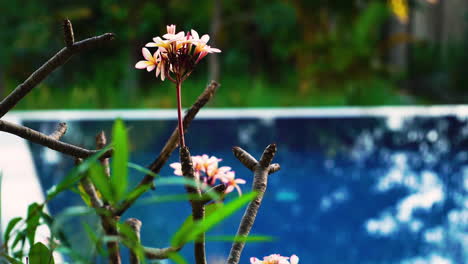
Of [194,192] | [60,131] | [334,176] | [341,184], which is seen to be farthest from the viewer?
[334,176]

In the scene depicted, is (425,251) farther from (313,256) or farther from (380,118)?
(380,118)

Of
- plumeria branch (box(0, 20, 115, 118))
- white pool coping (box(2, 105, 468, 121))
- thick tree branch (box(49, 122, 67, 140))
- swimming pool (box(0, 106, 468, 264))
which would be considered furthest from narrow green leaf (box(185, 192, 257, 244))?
white pool coping (box(2, 105, 468, 121))

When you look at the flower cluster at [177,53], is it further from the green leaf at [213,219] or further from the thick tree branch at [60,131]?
the green leaf at [213,219]

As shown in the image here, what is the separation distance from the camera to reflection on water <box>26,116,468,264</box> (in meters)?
3.73

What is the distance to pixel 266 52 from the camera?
36.8 ft

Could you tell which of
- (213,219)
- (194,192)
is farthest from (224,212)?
(194,192)

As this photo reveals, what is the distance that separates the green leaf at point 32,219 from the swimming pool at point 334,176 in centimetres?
263

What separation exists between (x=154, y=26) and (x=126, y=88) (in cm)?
202

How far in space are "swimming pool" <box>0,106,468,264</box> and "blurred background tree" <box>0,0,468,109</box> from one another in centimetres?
152

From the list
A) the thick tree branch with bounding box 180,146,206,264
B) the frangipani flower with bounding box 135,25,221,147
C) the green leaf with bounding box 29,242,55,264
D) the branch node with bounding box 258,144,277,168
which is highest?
the frangipani flower with bounding box 135,25,221,147

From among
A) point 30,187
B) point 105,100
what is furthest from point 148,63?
point 105,100

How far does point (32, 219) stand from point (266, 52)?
10.7 metres

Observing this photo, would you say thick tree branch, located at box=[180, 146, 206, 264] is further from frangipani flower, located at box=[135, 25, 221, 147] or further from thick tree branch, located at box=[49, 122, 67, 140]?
thick tree branch, located at box=[49, 122, 67, 140]

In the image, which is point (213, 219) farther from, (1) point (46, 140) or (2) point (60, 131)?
(2) point (60, 131)
